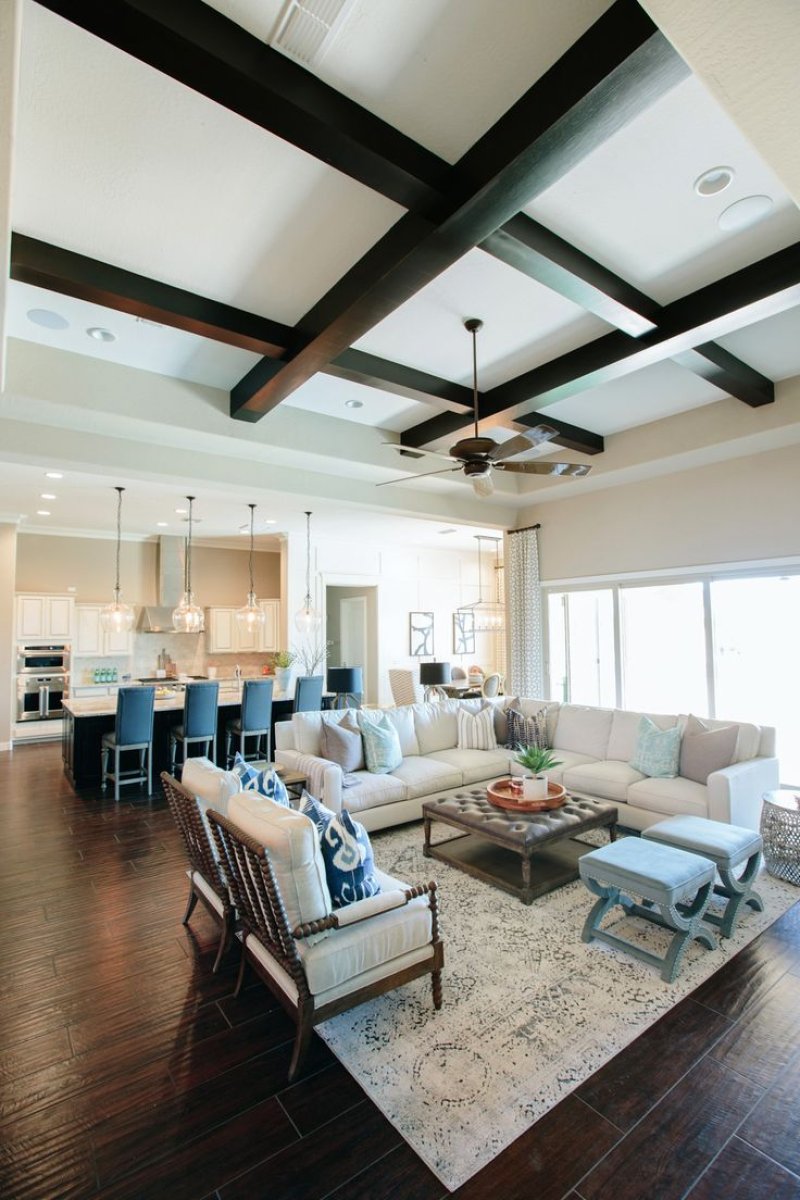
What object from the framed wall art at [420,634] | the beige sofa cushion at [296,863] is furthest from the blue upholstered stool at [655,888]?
the framed wall art at [420,634]

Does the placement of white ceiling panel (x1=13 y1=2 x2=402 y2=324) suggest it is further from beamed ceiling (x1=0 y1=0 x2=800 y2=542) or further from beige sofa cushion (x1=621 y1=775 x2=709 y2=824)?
beige sofa cushion (x1=621 y1=775 x2=709 y2=824)

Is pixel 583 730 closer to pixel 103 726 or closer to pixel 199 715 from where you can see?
pixel 199 715

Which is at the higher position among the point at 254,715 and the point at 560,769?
the point at 254,715

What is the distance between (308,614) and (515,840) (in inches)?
199

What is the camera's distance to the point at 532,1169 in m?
1.74

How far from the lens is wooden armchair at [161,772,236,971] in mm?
2734

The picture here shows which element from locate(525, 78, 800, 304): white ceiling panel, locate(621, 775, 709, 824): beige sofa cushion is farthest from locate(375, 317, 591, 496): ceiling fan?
locate(621, 775, 709, 824): beige sofa cushion

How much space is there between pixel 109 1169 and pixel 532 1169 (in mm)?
1317

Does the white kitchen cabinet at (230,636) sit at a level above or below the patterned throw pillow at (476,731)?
above

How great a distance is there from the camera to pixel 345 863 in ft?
7.73

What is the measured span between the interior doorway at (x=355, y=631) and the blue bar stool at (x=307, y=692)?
2.74 meters

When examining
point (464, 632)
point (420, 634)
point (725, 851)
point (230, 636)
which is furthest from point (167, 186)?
point (464, 632)

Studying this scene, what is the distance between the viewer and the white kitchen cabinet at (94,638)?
905 centimetres

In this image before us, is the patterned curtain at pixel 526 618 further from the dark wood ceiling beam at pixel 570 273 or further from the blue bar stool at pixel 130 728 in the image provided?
the blue bar stool at pixel 130 728
